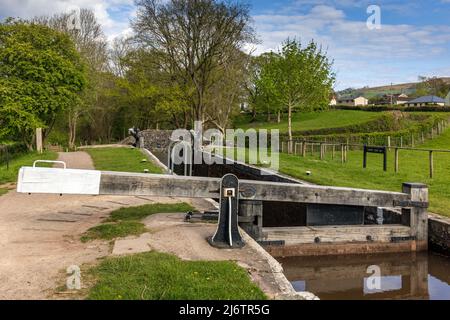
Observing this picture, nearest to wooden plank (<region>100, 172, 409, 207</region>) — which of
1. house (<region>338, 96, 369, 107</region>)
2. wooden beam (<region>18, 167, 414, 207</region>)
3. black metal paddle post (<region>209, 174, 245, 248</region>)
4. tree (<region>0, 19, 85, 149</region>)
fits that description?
wooden beam (<region>18, 167, 414, 207</region>)

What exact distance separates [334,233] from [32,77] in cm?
2267

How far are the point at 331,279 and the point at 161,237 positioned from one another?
2.63 metres

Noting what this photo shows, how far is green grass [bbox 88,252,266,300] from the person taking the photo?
4180 mm

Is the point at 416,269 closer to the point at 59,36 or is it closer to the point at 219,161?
the point at 219,161

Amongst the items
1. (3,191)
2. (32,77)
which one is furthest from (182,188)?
(32,77)

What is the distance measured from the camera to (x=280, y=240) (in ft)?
24.7

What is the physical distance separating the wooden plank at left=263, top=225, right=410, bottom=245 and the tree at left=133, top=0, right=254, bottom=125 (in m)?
23.2

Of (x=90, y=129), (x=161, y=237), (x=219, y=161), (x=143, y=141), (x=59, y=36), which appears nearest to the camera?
(x=161, y=237)

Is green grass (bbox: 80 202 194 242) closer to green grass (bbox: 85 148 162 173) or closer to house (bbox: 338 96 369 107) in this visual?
green grass (bbox: 85 148 162 173)

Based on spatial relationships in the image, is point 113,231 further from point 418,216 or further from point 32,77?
point 32,77

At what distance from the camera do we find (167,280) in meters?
4.51

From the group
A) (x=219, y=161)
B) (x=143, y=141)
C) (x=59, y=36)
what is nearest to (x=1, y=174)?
(x=219, y=161)

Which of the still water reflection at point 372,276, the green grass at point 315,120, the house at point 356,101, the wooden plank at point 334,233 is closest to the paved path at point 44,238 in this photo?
the wooden plank at point 334,233

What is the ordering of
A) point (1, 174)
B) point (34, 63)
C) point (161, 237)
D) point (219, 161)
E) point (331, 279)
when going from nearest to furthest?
1. point (161, 237)
2. point (331, 279)
3. point (1, 174)
4. point (219, 161)
5. point (34, 63)
